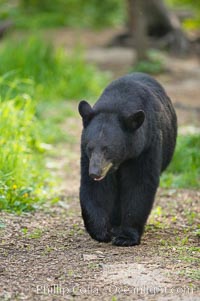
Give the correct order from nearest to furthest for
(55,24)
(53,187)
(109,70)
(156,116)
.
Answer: (156,116) → (53,187) → (109,70) → (55,24)

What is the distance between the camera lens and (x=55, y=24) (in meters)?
24.1

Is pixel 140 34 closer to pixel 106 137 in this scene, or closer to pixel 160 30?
pixel 160 30

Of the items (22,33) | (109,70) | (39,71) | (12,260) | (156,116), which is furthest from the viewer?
(22,33)

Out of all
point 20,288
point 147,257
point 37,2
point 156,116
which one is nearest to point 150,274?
point 147,257

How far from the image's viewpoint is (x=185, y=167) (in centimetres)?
905

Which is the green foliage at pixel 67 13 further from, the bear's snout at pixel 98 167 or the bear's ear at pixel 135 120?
the bear's snout at pixel 98 167

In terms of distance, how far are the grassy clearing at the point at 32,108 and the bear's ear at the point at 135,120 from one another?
162cm

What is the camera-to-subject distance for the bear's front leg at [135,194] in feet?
20.3

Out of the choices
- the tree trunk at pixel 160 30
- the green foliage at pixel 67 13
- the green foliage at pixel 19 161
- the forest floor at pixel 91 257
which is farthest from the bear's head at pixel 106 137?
the green foliage at pixel 67 13

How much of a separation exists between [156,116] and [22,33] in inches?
640

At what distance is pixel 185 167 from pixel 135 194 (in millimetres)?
2924

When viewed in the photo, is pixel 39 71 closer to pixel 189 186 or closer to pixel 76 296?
pixel 189 186

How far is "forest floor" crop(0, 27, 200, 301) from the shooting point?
4.96 metres

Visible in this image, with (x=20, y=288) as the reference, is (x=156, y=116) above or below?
above
